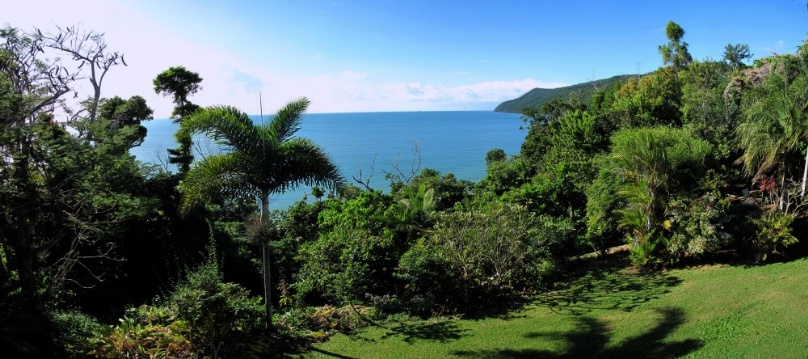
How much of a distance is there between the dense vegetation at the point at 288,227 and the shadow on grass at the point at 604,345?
7.45 ft

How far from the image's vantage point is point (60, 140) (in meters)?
7.04

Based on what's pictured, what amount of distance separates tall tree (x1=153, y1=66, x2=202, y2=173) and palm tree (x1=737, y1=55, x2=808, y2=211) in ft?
76.7

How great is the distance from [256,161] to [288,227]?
7.17 meters

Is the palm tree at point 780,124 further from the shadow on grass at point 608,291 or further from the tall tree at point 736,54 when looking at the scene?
the tall tree at point 736,54

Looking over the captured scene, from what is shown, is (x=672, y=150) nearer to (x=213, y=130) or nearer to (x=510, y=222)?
(x=510, y=222)

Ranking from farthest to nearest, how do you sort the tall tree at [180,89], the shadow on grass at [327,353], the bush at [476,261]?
the tall tree at [180,89] → the bush at [476,261] → the shadow on grass at [327,353]

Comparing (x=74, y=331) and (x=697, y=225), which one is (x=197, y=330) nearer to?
(x=74, y=331)

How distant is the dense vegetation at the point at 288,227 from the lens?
6.96m

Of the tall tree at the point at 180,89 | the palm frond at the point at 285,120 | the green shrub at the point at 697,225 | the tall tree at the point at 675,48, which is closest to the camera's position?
the palm frond at the point at 285,120

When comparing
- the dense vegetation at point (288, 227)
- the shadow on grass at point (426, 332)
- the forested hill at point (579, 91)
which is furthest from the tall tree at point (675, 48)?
the shadow on grass at point (426, 332)

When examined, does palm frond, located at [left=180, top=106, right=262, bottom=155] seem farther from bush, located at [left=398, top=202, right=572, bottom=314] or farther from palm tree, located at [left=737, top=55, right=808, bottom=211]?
Result: palm tree, located at [left=737, top=55, right=808, bottom=211]

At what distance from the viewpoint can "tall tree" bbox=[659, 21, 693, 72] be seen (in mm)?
50625

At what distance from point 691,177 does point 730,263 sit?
249 centimetres

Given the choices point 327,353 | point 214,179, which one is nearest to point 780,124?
point 327,353
